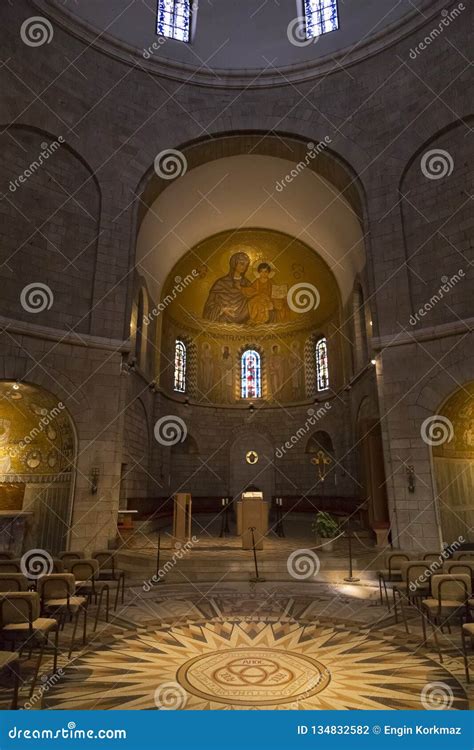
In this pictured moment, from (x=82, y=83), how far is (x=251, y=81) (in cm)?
585

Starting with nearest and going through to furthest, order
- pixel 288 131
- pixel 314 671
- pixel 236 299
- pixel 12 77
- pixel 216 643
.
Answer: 1. pixel 314 671
2. pixel 216 643
3. pixel 12 77
4. pixel 288 131
5. pixel 236 299

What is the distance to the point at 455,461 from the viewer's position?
1299 cm

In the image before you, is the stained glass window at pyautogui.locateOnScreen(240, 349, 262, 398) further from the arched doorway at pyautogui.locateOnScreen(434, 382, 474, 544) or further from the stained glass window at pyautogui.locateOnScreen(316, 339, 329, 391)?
the arched doorway at pyautogui.locateOnScreen(434, 382, 474, 544)

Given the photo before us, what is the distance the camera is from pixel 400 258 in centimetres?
1406

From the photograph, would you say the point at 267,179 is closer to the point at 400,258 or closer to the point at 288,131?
the point at 288,131

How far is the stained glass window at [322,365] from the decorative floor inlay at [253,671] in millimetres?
16319

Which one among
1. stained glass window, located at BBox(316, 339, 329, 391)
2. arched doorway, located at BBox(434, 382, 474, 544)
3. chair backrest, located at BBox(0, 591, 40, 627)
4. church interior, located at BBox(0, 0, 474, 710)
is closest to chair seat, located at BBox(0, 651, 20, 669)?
chair backrest, located at BBox(0, 591, 40, 627)

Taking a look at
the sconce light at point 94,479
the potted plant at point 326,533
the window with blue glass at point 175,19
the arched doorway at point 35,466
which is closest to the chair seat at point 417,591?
the potted plant at point 326,533

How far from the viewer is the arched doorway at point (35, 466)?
1271cm

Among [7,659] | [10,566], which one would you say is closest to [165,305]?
[10,566]

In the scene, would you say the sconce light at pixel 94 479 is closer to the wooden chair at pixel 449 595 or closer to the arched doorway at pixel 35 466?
the arched doorway at pixel 35 466

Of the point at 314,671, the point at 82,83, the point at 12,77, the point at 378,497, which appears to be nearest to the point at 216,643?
the point at 314,671

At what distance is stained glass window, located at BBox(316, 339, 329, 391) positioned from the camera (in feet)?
74.7

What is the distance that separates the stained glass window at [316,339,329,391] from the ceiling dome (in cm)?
1134
